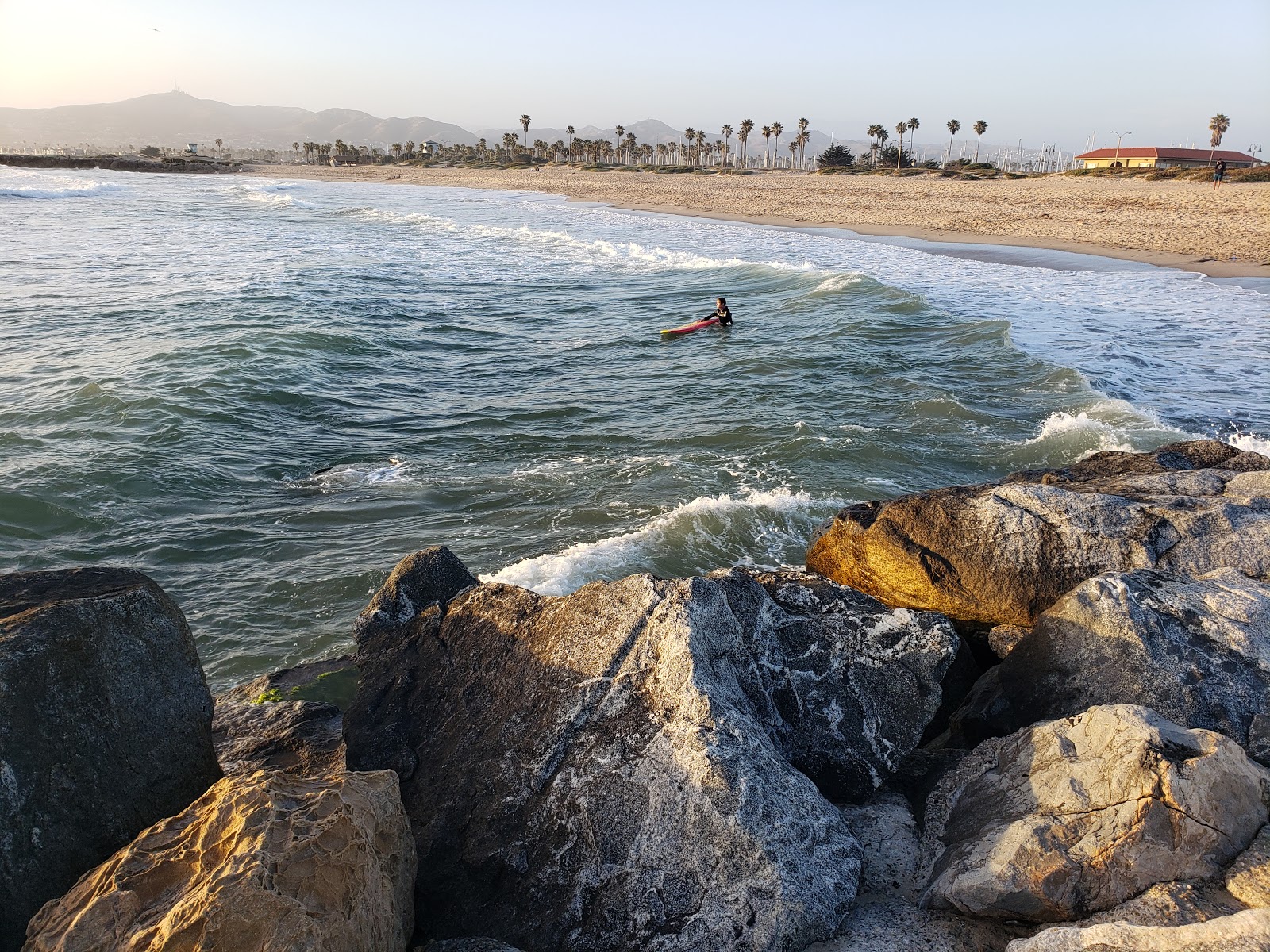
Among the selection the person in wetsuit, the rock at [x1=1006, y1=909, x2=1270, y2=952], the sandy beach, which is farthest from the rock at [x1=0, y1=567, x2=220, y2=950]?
the sandy beach

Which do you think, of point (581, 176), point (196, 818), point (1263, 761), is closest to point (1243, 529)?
point (1263, 761)

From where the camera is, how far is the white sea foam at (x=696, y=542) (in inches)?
302

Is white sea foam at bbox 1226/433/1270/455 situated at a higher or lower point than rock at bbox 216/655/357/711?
higher

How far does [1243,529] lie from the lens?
5.55 meters

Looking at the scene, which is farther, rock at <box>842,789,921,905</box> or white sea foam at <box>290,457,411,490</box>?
white sea foam at <box>290,457,411,490</box>

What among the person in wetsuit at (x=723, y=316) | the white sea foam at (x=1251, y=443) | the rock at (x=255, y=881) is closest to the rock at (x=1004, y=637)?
the rock at (x=255, y=881)

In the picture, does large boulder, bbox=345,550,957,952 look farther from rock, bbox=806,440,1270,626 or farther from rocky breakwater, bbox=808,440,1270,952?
rock, bbox=806,440,1270,626

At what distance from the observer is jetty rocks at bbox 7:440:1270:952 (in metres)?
2.91

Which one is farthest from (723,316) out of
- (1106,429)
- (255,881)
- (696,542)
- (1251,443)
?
(255,881)

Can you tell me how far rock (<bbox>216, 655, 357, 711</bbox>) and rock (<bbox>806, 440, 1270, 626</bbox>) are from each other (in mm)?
3672

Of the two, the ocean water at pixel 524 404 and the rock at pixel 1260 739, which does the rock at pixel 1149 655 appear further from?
the ocean water at pixel 524 404

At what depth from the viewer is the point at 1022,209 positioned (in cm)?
3794

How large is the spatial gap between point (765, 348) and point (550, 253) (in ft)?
51.6

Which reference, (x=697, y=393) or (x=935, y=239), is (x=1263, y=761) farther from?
(x=935, y=239)
